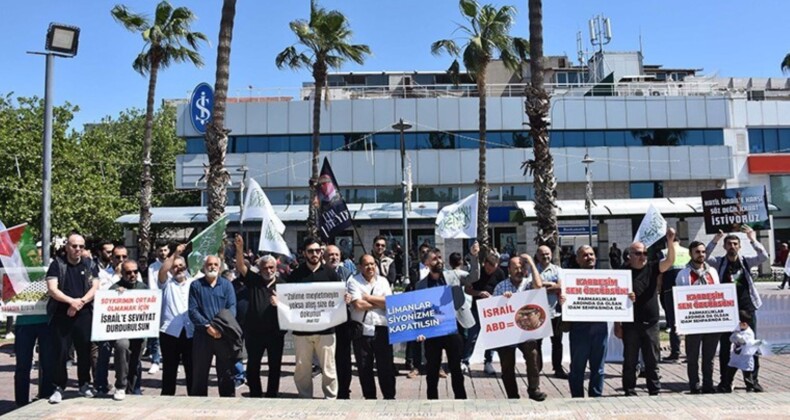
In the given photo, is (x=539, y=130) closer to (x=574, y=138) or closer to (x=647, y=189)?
(x=574, y=138)

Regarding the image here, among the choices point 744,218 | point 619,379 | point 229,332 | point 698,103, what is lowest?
point 619,379

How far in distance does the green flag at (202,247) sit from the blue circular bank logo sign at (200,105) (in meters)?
28.6

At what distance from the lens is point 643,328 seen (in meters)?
7.65

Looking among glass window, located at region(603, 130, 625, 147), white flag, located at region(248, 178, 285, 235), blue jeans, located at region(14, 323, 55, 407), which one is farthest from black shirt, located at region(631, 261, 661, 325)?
glass window, located at region(603, 130, 625, 147)

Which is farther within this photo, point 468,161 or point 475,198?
point 468,161

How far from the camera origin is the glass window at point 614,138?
124 ft

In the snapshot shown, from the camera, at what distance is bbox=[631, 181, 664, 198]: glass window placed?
3778cm

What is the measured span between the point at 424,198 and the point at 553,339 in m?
28.4

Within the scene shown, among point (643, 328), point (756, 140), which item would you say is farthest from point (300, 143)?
point (643, 328)

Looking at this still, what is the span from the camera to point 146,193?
83.8ft

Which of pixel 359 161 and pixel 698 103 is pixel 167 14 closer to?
pixel 359 161

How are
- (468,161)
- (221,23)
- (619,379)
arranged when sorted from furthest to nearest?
(468,161) < (221,23) < (619,379)

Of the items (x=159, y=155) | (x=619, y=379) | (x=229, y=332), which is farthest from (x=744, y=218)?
(x=159, y=155)

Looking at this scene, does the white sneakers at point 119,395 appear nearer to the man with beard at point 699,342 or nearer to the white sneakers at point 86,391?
the white sneakers at point 86,391
